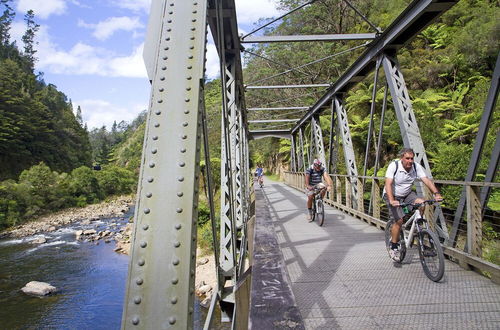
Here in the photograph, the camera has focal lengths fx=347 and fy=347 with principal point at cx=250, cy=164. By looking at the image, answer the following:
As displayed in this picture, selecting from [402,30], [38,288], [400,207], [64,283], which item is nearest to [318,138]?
[402,30]

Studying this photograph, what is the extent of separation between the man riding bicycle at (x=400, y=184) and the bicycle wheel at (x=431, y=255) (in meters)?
0.39

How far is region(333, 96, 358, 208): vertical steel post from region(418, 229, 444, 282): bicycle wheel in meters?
4.91

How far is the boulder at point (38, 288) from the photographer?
650 inches

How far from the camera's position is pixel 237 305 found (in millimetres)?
3438

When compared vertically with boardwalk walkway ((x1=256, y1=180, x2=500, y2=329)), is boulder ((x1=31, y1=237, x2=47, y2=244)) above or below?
below

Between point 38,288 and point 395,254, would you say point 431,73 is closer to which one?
point 395,254

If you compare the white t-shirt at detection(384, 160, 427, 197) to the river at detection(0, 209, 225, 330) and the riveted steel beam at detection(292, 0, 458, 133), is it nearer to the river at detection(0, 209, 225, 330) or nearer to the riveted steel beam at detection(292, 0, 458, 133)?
the riveted steel beam at detection(292, 0, 458, 133)

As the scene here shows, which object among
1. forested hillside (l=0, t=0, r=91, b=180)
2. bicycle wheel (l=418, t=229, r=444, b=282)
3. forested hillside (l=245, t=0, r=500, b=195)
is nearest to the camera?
bicycle wheel (l=418, t=229, r=444, b=282)

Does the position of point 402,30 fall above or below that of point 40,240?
above

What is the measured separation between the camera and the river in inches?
564

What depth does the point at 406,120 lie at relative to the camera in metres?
5.83

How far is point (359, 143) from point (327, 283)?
54.0ft

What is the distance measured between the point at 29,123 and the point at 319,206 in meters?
56.2

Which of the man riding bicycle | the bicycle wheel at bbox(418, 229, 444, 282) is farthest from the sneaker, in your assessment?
the bicycle wheel at bbox(418, 229, 444, 282)
